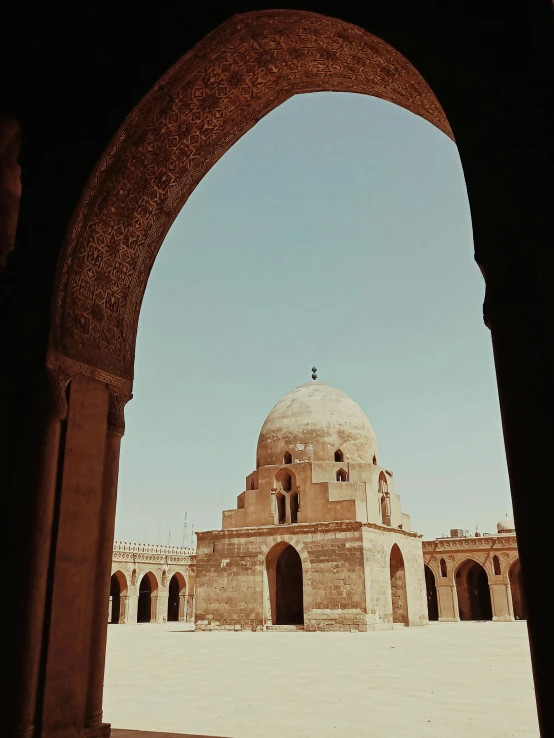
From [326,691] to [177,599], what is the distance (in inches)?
1265

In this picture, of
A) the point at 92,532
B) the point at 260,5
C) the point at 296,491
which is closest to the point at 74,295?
the point at 92,532

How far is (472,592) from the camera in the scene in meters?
35.2

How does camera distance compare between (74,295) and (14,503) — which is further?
(74,295)

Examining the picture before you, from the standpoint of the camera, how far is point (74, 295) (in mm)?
5711

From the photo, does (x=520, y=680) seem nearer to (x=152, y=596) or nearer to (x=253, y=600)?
(x=253, y=600)

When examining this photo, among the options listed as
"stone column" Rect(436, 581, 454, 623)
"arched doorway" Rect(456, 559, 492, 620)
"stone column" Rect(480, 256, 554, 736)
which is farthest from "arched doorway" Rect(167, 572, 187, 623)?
"stone column" Rect(480, 256, 554, 736)

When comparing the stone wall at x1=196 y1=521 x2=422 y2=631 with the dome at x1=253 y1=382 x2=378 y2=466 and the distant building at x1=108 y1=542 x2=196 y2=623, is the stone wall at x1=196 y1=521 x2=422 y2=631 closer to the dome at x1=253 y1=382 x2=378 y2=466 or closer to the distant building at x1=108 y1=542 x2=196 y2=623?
the dome at x1=253 y1=382 x2=378 y2=466

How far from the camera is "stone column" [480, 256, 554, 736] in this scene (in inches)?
125

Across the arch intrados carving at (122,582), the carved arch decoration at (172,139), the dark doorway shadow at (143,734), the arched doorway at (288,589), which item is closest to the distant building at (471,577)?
the arched doorway at (288,589)

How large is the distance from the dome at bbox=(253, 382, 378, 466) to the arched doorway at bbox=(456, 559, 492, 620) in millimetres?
11924

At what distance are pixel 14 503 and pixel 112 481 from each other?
3.39 ft

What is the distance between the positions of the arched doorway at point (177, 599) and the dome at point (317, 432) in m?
13.9

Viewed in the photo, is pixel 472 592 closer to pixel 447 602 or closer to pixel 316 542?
pixel 447 602

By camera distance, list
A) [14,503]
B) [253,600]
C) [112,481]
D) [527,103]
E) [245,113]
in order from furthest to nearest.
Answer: [253,600] → [245,113] → [112,481] → [14,503] → [527,103]
